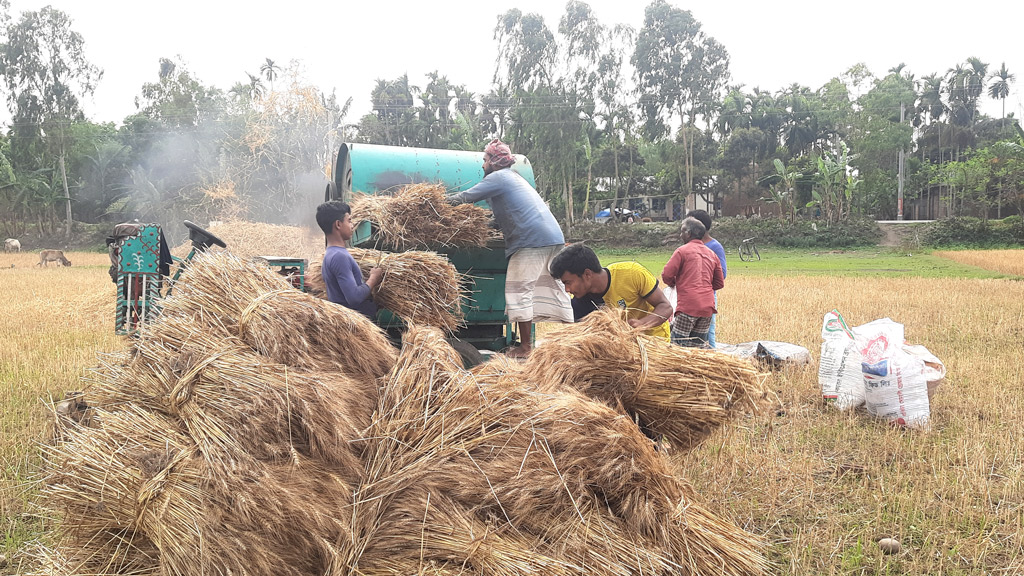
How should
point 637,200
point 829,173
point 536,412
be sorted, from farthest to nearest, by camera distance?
point 637,200 < point 829,173 < point 536,412

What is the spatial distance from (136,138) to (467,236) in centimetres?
4098

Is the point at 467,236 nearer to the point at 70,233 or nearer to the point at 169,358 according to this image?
the point at 169,358

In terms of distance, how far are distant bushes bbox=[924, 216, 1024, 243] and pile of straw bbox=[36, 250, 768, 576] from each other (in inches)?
1380

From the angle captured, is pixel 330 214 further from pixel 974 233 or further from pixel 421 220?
pixel 974 233

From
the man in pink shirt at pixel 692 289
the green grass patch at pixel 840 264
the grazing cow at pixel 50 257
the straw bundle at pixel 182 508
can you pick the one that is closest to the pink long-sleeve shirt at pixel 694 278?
the man in pink shirt at pixel 692 289

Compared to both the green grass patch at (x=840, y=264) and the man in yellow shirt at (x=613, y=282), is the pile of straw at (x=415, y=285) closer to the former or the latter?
the man in yellow shirt at (x=613, y=282)

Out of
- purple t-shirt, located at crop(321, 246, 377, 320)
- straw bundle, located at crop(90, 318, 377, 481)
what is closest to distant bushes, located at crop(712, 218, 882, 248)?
purple t-shirt, located at crop(321, 246, 377, 320)

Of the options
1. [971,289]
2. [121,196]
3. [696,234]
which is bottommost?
[971,289]

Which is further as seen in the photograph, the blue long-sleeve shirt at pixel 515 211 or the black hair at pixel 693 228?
the black hair at pixel 693 228

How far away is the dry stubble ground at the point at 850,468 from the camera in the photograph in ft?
10.0

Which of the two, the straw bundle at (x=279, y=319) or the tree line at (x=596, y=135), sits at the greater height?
the tree line at (x=596, y=135)

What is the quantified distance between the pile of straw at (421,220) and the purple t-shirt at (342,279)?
2.55 ft

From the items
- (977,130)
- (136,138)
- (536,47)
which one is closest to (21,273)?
(136,138)

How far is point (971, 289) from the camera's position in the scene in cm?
1405
